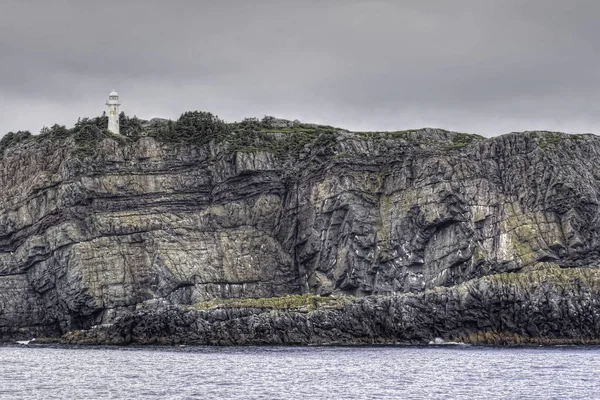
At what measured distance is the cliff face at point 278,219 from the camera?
150m

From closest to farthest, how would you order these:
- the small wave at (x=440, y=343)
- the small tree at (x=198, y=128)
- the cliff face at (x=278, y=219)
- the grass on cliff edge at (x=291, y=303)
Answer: the small wave at (x=440, y=343) → the grass on cliff edge at (x=291, y=303) → the cliff face at (x=278, y=219) → the small tree at (x=198, y=128)

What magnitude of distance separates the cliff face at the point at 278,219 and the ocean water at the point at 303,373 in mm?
22712

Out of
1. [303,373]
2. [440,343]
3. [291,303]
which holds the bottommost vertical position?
[303,373]

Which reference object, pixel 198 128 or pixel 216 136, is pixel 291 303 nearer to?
pixel 216 136

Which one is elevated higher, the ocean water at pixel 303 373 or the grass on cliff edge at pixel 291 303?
the grass on cliff edge at pixel 291 303

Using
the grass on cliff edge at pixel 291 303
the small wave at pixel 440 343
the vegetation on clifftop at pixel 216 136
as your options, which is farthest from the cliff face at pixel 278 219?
the small wave at pixel 440 343

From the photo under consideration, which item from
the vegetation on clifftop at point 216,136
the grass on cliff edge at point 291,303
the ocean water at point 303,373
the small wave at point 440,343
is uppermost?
the vegetation on clifftop at point 216,136

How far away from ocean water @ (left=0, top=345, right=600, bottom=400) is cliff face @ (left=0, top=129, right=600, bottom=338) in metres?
22.7

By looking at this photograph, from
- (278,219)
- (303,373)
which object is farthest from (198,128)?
(303,373)

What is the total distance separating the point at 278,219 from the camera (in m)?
164

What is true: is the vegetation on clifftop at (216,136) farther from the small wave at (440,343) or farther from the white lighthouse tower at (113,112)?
the small wave at (440,343)

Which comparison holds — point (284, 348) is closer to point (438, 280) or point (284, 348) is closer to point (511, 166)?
point (438, 280)

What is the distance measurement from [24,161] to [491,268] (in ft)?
207

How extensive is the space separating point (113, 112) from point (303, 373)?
78.9 metres
